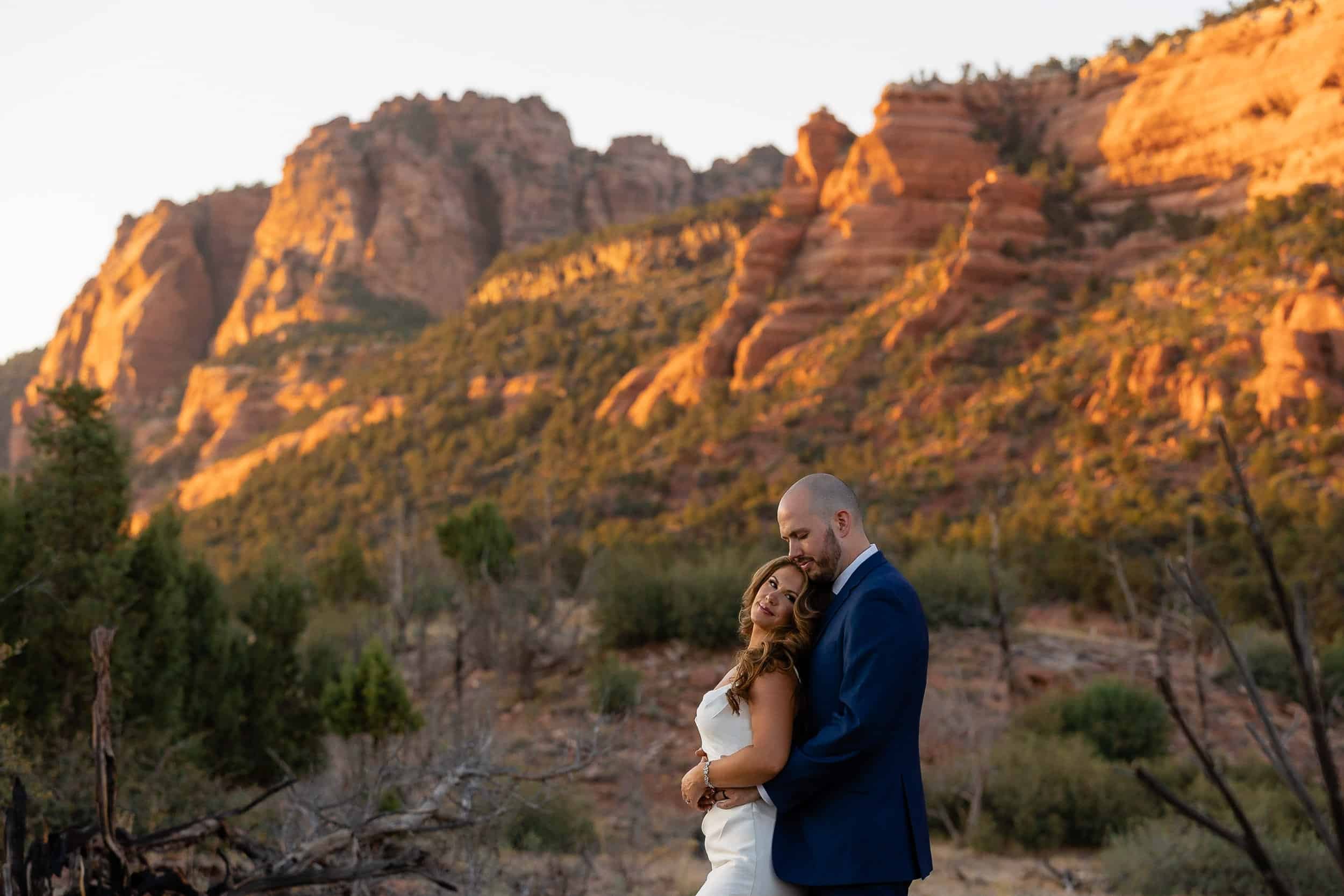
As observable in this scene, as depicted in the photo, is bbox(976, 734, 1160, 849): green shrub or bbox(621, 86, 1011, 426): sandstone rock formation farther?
bbox(621, 86, 1011, 426): sandstone rock formation

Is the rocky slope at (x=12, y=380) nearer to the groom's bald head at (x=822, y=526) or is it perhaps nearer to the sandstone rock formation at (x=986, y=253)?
the sandstone rock formation at (x=986, y=253)

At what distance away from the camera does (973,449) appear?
116 feet

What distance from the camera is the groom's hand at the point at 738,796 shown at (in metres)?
2.90

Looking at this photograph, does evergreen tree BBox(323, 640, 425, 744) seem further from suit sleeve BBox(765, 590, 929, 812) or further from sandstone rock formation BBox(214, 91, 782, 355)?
sandstone rock formation BBox(214, 91, 782, 355)

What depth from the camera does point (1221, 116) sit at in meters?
44.3

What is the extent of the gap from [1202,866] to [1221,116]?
41.4 meters

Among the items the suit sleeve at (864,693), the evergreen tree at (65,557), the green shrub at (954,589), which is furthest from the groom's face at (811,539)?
the green shrub at (954,589)

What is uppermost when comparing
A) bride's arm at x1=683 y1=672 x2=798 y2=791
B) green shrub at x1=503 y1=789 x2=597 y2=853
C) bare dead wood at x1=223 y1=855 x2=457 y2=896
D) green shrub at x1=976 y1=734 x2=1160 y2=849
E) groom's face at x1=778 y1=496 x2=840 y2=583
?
groom's face at x1=778 y1=496 x2=840 y2=583

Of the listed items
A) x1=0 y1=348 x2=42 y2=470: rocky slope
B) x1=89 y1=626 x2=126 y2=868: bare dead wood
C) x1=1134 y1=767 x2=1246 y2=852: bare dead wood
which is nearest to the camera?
x1=1134 y1=767 x2=1246 y2=852: bare dead wood

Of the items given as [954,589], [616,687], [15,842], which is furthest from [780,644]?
[954,589]

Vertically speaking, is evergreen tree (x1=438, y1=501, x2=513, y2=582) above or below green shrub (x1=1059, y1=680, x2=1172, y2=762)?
above

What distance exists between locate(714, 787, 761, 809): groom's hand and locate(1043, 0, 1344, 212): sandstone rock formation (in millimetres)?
42429

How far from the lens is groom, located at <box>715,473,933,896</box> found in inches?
108


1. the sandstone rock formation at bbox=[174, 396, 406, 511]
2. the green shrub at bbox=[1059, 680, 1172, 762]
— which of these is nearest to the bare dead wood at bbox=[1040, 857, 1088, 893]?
the green shrub at bbox=[1059, 680, 1172, 762]
